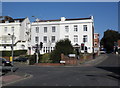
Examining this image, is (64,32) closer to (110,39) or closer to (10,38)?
(10,38)

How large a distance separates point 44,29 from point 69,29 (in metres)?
7.61

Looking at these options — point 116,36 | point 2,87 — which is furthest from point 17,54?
point 116,36

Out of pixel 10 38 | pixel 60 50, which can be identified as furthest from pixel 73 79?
pixel 10 38

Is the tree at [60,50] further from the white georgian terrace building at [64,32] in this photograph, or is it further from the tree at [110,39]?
the tree at [110,39]

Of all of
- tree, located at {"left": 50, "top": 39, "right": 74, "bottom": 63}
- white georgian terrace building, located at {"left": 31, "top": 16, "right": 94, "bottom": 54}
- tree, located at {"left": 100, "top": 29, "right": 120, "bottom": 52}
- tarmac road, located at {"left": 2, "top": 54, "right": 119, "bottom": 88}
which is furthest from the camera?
tree, located at {"left": 100, "top": 29, "right": 120, "bottom": 52}

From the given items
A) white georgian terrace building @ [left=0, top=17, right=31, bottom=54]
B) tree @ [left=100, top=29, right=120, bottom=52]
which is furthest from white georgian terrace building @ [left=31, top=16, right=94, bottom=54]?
tree @ [left=100, top=29, right=120, bottom=52]

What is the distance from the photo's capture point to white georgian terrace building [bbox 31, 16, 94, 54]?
54531 millimetres

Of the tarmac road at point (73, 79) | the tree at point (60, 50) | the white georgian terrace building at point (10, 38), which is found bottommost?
the tarmac road at point (73, 79)

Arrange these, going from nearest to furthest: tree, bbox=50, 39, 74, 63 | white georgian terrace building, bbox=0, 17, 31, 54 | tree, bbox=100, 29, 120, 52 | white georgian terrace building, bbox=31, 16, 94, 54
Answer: tree, bbox=50, 39, 74, 63 → white georgian terrace building, bbox=31, 16, 94, 54 → white georgian terrace building, bbox=0, 17, 31, 54 → tree, bbox=100, 29, 120, 52

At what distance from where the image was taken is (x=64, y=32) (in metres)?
56.4

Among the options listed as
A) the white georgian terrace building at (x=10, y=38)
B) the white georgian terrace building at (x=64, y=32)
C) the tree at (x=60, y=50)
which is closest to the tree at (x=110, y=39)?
the white georgian terrace building at (x=64, y=32)

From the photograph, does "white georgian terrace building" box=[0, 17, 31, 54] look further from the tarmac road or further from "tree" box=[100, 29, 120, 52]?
"tree" box=[100, 29, 120, 52]

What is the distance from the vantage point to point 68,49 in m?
37.1

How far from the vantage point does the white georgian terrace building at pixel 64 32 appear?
179 ft
